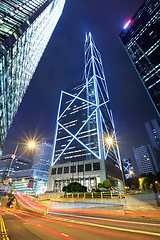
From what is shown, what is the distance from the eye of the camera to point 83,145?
75.6 meters

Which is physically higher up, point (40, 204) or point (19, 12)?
point (19, 12)

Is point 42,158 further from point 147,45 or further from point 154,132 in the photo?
point 147,45

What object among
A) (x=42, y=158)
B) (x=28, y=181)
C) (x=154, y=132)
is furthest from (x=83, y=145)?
(x=154, y=132)

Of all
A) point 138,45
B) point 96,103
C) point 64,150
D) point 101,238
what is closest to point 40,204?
point 101,238

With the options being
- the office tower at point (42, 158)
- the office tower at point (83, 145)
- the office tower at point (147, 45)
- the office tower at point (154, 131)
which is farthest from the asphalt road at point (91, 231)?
the office tower at point (42, 158)

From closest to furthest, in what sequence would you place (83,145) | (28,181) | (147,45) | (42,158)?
(83,145) < (147,45) < (28,181) < (42,158)

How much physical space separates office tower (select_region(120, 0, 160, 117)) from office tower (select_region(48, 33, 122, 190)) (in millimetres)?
33106

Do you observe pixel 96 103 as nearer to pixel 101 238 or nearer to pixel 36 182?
pixel 101 238

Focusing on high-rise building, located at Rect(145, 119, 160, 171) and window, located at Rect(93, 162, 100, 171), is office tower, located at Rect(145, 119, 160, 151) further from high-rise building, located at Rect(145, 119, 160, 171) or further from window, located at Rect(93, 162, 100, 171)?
window, located at Rect(93, 162, 100, 171)

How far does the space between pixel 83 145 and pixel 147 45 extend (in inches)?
3124

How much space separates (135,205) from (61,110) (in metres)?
93.8

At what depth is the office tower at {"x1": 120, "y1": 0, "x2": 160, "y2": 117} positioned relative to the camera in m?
77.8

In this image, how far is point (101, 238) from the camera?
650 centimetres

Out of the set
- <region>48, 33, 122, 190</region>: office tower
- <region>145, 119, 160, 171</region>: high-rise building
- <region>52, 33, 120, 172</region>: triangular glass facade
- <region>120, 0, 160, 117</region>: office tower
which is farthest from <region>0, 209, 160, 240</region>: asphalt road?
<region>145, 119, 160, 171</region>: high-rise building
